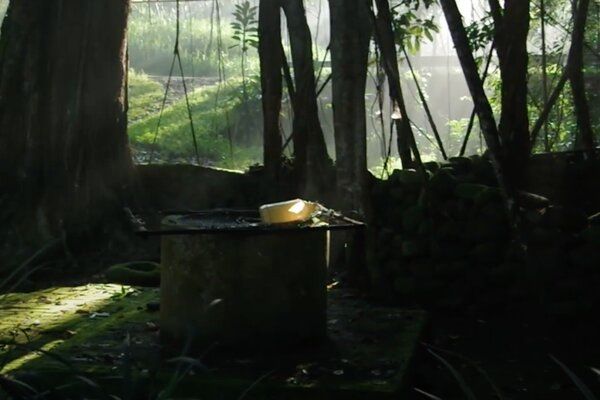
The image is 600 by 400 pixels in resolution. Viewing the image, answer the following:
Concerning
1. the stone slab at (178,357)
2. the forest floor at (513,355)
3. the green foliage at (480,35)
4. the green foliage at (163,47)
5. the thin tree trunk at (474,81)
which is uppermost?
the green foliage at (163,47)

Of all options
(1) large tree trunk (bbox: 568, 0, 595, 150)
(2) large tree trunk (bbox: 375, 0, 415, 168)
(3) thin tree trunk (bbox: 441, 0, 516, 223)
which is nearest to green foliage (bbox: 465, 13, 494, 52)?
(1) large tree trunk (bbox: 568, 0, 595, 150)

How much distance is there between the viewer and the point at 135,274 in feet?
23.6

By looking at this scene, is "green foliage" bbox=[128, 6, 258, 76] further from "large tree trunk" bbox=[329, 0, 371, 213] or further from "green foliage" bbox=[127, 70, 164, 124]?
"large tree trunk" bbox=[329, 0, 371, 213]

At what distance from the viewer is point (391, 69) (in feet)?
16.0

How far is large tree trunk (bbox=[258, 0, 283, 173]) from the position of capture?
8.27 meters

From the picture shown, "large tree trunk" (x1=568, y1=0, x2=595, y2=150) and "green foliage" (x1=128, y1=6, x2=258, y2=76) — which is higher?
"green foliage" (x1=128, y1=6, x2=258, y2=76)

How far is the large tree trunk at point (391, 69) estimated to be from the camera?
183 inches

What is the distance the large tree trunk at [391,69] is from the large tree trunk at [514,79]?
79cm

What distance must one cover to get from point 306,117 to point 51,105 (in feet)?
7.05

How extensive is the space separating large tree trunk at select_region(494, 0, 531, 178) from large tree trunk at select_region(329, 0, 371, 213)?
93cm

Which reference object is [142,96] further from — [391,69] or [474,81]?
[474,81]

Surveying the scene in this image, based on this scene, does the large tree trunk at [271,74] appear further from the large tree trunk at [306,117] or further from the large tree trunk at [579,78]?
the large tree trunk at [579,78]

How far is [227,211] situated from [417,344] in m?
1.28

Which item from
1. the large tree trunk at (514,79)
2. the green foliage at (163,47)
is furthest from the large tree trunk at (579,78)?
the green foliage at (163,47)
